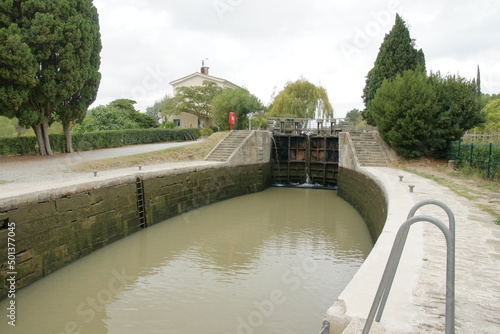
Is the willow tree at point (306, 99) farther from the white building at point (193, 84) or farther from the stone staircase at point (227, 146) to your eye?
the white building at point (193, 84)

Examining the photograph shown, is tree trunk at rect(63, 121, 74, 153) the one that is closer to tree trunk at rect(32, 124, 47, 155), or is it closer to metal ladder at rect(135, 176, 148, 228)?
tree trunk at rect(32, 124, 47, 155)

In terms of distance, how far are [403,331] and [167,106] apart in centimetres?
3419

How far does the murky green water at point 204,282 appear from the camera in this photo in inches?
197

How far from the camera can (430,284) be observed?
352 cm

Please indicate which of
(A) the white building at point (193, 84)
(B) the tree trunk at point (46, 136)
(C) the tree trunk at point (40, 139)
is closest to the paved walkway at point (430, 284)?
(C) the tree trunk at point (40, 139)

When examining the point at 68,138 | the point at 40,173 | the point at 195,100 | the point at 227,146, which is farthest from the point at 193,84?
the point at 40,173

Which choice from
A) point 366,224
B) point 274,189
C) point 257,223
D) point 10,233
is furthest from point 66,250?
point 274,189

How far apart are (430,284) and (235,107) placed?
730 inches

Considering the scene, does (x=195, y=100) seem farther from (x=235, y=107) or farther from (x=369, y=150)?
(x=369, y=150)

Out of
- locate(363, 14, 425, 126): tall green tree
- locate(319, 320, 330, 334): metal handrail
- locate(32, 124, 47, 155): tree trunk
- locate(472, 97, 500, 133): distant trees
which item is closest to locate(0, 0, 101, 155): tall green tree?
locate(32, 124, 47, 155): tree trunk

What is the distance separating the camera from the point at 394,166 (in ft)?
46.4

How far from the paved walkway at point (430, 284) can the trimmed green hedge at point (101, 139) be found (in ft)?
45.0

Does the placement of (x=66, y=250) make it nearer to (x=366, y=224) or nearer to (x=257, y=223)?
(x=257, y=223)

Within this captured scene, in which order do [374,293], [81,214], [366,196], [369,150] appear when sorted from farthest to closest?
[369,150] → [366,196] → [81,214] → [374,293]
